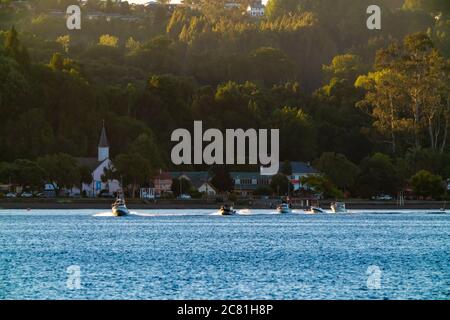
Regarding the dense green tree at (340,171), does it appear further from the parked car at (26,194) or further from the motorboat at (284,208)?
the parked car at (26,194)

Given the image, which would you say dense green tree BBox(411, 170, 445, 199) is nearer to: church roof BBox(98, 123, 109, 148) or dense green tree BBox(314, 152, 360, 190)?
dense green tree BBox(314, 152, 360, 190)

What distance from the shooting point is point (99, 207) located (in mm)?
170125

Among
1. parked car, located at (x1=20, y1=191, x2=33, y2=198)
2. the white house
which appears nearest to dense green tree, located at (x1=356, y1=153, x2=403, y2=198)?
the white house

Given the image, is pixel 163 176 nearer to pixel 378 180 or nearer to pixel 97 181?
pixel 97 181

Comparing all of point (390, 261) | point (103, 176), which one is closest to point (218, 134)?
point (103, 176)

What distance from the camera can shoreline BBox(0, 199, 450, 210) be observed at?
547ft

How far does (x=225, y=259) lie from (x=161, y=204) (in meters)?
89.1

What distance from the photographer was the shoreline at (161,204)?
167m

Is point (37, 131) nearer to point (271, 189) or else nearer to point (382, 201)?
point (271, 189)

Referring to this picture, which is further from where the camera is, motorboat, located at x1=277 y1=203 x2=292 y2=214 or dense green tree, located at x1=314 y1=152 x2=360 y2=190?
dense green tree, located at x1=314 y1=152 x2=360 y2=190

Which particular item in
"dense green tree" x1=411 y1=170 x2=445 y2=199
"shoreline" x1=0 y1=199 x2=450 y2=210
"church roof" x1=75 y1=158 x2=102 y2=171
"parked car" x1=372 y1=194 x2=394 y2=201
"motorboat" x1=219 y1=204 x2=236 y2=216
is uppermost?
"church roof" x1=75 y1=158 x2=102 y2=171

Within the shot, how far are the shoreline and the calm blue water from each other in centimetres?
2902

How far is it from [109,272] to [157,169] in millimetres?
111017

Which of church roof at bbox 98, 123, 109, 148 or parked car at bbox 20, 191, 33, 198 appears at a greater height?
church roof at bbox 98, 123, 109, 148
